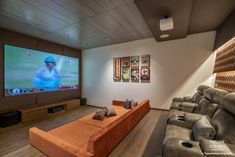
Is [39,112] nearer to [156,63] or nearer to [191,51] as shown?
[156,63]

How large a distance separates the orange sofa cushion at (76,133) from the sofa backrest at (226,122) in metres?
1.98

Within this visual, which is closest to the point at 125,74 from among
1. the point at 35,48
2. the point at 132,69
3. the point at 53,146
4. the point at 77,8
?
the point at 132,69

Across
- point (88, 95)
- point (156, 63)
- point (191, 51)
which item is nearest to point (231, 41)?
point (191, 51)

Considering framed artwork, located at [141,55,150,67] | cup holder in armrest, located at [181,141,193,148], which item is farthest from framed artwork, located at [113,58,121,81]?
cup holder in armrest, located at [181,141,193,148]

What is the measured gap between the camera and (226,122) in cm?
166

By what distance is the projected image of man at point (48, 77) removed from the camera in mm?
4669

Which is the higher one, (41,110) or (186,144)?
(186,144)

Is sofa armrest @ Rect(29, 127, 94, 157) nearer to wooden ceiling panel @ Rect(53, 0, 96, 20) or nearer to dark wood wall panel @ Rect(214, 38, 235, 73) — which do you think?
wooden ceiling panel @ Rect(53, 0, 96, 20)

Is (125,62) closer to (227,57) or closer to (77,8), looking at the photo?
(77,8)

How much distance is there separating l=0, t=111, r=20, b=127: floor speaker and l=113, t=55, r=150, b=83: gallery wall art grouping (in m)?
3.67

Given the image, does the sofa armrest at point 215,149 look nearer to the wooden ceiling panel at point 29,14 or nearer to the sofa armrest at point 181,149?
the sofa armrest at point 181,149

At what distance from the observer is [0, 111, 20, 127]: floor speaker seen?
342cm

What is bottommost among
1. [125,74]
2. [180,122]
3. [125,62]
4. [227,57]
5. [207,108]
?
[180,122]

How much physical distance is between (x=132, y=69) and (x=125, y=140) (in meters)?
3.10
